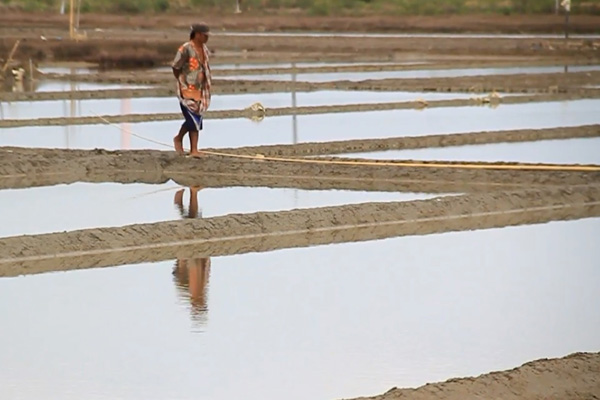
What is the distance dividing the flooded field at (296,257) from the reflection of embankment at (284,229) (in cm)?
2

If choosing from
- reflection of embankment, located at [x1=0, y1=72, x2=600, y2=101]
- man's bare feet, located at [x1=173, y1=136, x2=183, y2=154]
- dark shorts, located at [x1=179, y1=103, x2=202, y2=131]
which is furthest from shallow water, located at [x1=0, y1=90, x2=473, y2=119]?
dark shorts, located at [x1=179, y1=103, x2=202, y2=131]

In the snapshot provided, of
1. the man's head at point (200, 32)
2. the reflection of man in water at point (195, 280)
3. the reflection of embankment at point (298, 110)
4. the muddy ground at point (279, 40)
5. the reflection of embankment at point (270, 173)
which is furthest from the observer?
the muddy ground at point (279, 40)

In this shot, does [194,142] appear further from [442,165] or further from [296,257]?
[296,257]

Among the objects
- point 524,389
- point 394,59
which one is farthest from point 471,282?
point 394,59

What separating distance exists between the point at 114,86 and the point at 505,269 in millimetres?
13724

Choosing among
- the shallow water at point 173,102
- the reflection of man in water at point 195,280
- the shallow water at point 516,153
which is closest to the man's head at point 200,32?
the shallow water at point 516,153

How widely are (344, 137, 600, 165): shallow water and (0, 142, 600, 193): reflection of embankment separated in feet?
3.00

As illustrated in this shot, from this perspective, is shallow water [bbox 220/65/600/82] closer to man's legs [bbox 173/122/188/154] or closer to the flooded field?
the flooded field

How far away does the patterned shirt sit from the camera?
1144 cm

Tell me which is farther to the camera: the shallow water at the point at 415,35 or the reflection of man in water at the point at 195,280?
the shallow water at the point at 415,35

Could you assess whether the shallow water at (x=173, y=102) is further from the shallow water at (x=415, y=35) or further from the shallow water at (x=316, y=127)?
the shallow water at (x=415, y=35)

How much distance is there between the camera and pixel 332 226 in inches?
367

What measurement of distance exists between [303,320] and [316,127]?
8.71 meters

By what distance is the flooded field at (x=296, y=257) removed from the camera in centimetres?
611
